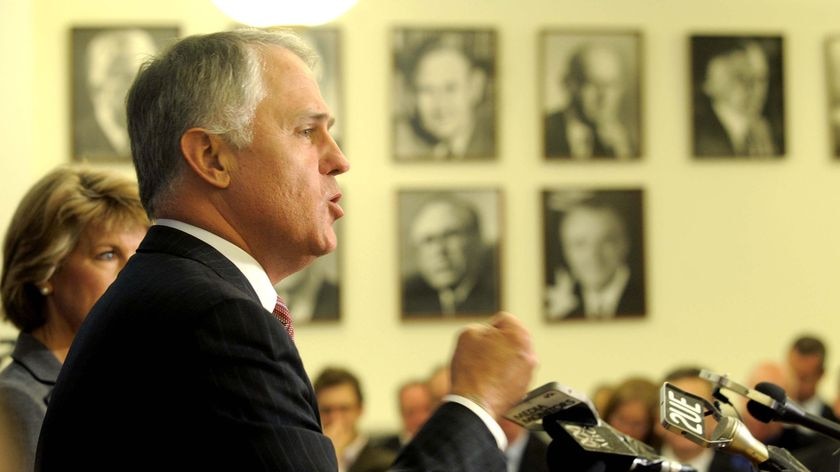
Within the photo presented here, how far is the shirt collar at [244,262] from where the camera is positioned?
5.90 feet

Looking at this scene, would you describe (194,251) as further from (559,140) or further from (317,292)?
(559,140)

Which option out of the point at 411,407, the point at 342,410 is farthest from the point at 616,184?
the point at 342,410

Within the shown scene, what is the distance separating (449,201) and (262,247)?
239 inches

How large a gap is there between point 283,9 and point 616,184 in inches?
112

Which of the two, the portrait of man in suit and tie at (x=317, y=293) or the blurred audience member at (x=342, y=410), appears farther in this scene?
the portrait of man in suit and tie at (x=317, y=293)

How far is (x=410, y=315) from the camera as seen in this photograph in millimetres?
7840

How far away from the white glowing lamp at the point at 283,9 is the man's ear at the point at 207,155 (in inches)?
178

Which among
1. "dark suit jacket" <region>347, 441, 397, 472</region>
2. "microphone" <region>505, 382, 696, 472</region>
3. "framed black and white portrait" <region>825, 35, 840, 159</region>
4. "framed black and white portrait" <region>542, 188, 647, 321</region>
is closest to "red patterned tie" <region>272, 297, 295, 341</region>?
"microphone" <region>505, 382, 696, 472</region>

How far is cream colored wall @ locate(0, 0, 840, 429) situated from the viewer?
7.77m

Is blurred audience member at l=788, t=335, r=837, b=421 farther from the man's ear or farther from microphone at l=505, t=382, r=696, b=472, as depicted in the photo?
the man's ear

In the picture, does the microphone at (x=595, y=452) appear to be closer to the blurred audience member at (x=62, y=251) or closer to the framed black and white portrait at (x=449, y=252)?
the blurred audience member at (x=62, y=251)

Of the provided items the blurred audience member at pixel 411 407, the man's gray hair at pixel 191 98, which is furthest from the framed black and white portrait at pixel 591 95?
the man's gray hair at pixel 191 98

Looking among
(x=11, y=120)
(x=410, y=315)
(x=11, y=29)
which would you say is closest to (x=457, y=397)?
(x=11, y=120)

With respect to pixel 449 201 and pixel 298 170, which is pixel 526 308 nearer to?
pixel 449 201
